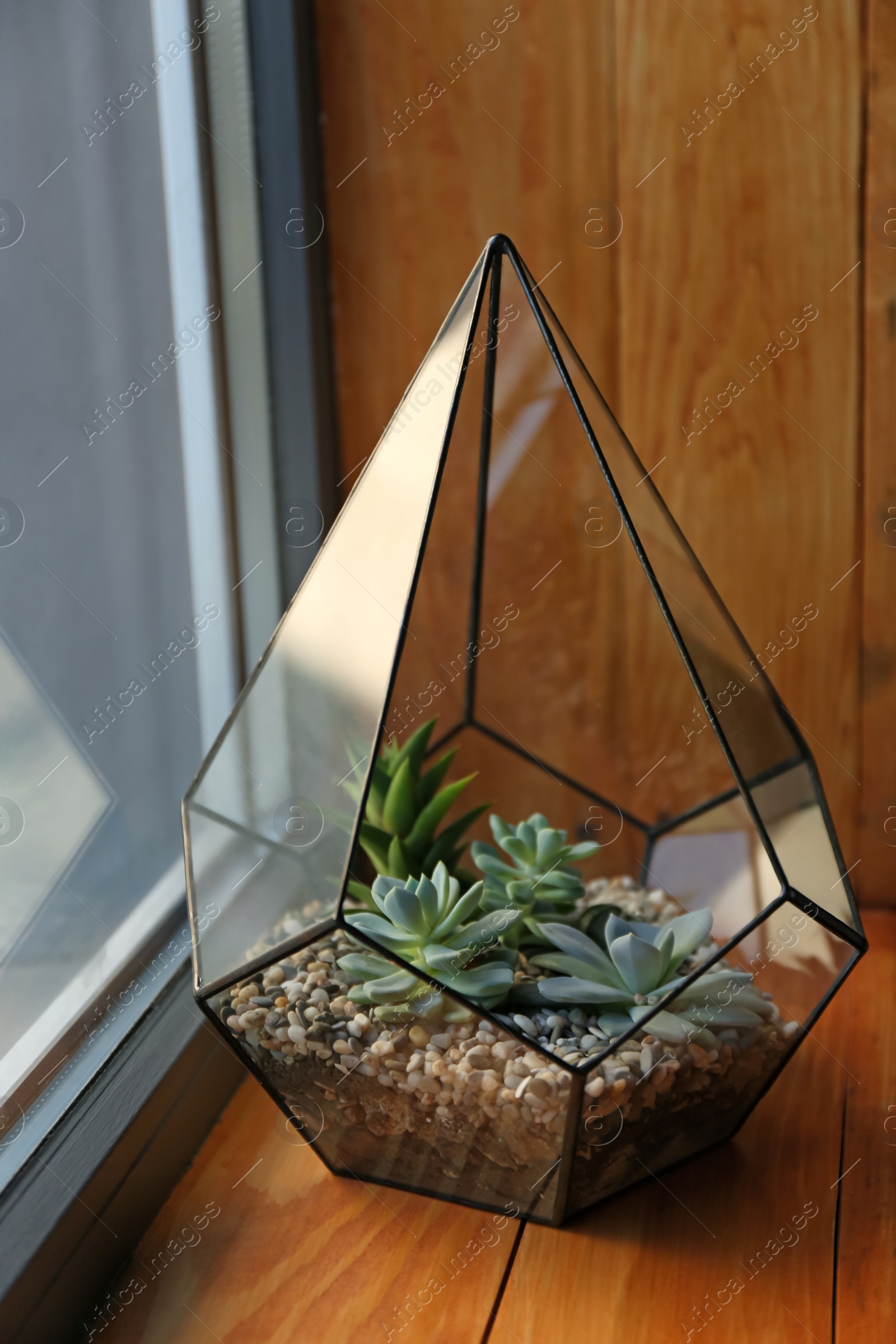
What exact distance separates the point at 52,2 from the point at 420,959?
687 millimetres

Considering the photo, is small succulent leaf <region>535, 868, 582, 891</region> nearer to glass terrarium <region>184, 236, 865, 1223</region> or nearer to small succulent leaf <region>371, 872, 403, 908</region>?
glass terrarium <region>184, 236, 865, 1223</region>

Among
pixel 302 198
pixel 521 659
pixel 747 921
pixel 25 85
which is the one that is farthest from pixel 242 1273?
pixel 302 198

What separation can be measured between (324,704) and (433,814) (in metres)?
0.16

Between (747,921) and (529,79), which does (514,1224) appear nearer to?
(747,921)

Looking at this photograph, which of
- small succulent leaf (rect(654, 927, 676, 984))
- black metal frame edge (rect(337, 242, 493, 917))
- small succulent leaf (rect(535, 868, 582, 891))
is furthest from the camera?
small succulent leaf (rect(535, 868, 582, 891))

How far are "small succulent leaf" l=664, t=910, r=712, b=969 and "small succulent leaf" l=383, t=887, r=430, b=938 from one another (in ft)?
0.53

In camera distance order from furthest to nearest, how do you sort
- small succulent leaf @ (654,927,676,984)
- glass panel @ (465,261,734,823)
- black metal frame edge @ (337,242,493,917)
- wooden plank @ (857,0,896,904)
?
1. glass panel @ (465,261,734,823)
2. wooden plank @ (857,0,896,904)
3. small succulent leaf @ (654,927,676,984)
4. black metal frame edge @ (337,242,493,917)

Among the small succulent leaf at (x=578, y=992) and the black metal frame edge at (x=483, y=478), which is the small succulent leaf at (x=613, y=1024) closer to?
the small succulent leaf at (x=578, y=992)

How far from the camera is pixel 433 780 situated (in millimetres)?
788

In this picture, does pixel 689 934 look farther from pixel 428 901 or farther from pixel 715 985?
pixel 428 901

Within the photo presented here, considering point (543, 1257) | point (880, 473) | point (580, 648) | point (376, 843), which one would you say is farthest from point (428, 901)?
point (880, 473)

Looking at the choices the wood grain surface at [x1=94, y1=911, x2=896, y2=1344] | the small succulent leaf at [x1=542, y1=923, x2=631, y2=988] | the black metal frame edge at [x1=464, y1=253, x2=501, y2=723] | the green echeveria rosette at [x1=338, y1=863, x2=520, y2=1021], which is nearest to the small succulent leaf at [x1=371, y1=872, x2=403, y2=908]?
the green echeveria rosette at [x1=338, y1=863, x2=520, y2=1021]

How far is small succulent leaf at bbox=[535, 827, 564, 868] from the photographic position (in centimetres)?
74

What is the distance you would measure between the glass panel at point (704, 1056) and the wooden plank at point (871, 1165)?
0.31 feet
